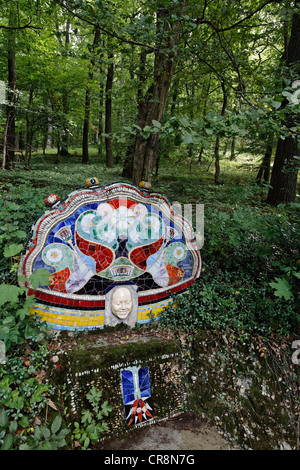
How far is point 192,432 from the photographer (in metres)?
2.32

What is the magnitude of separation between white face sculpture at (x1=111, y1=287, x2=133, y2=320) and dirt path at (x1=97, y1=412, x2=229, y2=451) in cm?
113

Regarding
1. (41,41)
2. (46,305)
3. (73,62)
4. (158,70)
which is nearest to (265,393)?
(46,305)

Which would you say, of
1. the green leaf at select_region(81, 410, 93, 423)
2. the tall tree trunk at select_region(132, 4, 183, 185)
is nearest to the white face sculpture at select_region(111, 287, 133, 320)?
the green leaf at select_region(81, 410, 93, 423)

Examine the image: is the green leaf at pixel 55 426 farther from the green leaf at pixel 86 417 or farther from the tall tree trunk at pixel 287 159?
the tall tree trunk at pixel 287 159

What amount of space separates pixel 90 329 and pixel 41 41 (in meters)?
9.60

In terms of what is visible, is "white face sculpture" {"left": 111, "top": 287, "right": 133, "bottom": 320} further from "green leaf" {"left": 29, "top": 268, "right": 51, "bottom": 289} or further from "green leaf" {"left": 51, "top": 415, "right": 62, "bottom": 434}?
"green leaf" {"left": 51, "top": 415, "right": 62, "bottom": 434}

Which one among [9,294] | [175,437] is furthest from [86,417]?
[9,294]

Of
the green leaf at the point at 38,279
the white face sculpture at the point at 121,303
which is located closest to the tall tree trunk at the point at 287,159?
the white face sculpture at the point at 121,303

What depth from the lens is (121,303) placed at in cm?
276

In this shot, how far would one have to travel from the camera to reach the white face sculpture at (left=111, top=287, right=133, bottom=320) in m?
2.75

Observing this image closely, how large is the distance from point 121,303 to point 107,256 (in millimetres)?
589

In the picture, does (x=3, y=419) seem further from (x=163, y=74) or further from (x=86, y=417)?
(x=163, y=74)

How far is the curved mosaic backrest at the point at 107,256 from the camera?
257cm
